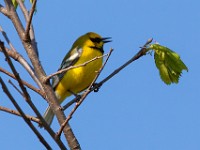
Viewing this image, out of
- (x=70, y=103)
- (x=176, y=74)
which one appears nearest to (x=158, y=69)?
(x=176, y=74)

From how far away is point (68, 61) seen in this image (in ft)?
19.4

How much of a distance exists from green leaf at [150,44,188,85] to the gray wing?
125 inches

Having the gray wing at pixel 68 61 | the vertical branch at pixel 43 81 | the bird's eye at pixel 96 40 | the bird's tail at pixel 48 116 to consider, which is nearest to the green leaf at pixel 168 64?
the vertical branch at pixel 43 81

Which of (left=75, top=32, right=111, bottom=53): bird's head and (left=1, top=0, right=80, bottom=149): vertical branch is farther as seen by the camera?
(left=75, top=32, right=111, bottom=53): bird's head

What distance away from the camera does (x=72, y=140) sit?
7.63 feet

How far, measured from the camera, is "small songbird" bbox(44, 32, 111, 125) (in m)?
5.66

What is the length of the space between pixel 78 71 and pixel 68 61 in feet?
0.85

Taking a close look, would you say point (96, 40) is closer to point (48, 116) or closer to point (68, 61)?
point (68, 61)

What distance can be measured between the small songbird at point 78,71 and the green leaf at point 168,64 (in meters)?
2.83

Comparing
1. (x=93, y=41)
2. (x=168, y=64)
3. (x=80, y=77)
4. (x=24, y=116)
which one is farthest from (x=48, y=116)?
(x=24, y=116)

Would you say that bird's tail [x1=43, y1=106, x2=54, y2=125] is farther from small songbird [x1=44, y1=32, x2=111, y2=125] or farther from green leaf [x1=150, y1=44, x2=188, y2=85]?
green leaf [x1=150, y1=44, x2=188, y2=85]

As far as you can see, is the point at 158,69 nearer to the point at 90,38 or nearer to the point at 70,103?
the point at 70,103

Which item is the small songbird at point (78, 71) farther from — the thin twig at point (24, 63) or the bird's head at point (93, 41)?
A: the thin twig at point (24, 63)

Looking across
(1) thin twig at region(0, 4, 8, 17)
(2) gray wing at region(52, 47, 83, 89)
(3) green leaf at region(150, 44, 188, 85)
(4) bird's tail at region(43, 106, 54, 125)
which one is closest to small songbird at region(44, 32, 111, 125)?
(2) gray wing at region(52, 47, 83, 89)
